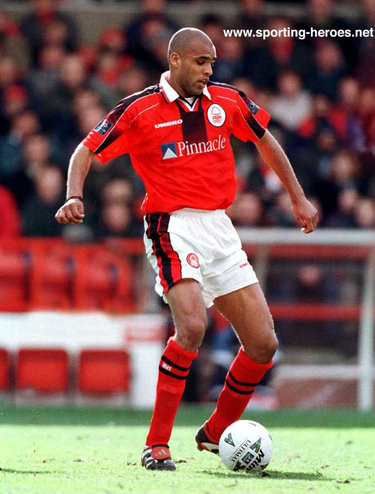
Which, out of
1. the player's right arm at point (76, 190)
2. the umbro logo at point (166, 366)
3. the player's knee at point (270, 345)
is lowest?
the umbro logo at point (166, 366)

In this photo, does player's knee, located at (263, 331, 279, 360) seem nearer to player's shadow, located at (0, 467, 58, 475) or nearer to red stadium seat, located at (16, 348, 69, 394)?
player's shadow, located at (0, 467, 58, 475)

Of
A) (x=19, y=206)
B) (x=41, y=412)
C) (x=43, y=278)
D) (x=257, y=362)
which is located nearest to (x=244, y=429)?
(x=257, y=362)

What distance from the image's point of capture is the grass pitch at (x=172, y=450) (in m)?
5.16

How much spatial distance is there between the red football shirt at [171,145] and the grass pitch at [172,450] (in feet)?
4.79

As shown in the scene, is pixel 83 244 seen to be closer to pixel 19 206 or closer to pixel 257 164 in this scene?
pixel 19 206

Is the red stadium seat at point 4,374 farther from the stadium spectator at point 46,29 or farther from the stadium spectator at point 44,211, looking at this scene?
the stadium spectator at point 46,29

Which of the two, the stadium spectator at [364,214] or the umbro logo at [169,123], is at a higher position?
the umbro logo at [169,123]

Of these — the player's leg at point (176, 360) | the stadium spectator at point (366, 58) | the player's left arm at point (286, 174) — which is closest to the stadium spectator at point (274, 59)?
the stadium spectator at point (366, 58)

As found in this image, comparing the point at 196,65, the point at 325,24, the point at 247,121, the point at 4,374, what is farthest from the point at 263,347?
the point at 325,24

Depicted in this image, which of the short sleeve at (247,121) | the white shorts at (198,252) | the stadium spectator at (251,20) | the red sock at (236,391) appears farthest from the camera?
the stadium spectator at (251,20)

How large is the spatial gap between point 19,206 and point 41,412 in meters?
2.75

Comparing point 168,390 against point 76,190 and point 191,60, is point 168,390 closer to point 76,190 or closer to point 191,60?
point 76,190

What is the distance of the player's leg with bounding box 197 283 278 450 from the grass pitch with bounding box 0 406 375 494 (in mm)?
235

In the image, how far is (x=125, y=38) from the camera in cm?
1366
